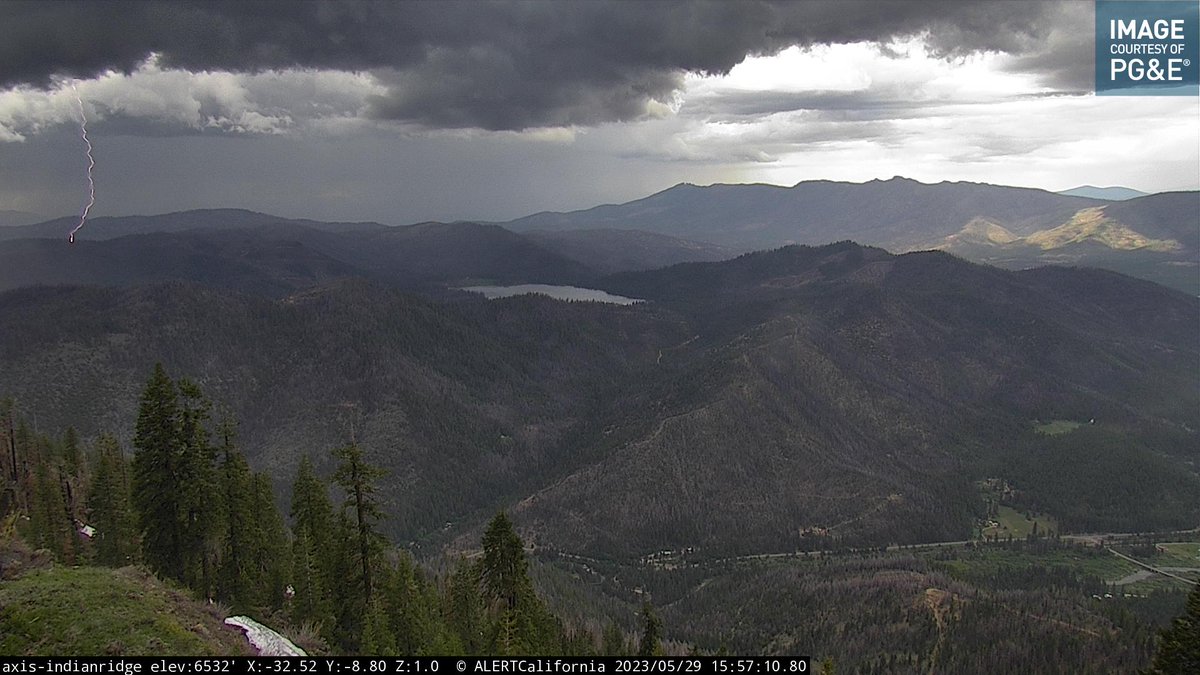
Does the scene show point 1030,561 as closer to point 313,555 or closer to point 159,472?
point 313,555

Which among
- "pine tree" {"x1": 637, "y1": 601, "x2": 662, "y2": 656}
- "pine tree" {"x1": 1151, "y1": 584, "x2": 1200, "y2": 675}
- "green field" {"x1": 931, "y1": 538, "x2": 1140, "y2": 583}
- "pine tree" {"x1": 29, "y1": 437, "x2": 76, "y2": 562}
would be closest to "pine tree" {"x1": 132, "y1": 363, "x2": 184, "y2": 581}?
"pine tree" {"x1": 29, "y1": 437, "x2": 76, "y2": 562}

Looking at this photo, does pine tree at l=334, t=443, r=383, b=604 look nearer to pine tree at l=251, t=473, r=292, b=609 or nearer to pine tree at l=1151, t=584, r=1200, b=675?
pine tree at l=251, t=473, r=292, b=609

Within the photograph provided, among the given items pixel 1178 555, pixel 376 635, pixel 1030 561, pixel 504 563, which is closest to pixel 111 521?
pixel 376 635

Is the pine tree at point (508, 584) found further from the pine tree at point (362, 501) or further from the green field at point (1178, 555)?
the green field at point (1178, 555)

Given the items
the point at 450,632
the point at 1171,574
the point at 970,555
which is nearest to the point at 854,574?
the point at 970,555

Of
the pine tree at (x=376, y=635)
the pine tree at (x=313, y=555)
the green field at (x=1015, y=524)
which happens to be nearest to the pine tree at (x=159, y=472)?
the pine tree at (x=313, y=555)

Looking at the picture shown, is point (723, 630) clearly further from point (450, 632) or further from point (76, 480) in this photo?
point (76, 480)
